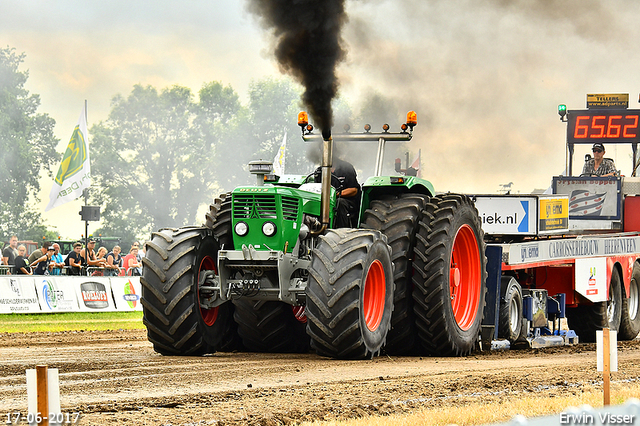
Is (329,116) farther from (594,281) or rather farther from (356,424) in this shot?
(594,281)

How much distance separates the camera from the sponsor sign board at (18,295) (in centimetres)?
1827

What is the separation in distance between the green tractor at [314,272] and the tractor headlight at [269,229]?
17 millimetres

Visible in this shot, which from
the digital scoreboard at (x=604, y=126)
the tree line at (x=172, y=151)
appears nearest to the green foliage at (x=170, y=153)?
the tree line at (x=172, y=151)

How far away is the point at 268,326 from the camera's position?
10.8 meters

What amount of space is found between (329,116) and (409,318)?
8.35ft

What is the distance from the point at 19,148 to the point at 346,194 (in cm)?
4319

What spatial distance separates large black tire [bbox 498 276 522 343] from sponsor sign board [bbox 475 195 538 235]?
1164mm

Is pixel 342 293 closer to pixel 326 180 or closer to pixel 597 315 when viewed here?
pixel 326 180

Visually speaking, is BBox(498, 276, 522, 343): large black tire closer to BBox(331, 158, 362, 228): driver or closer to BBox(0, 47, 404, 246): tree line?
BBox(331, 158, 362, 228): driver

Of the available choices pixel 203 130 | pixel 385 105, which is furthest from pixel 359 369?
pixel 203 130

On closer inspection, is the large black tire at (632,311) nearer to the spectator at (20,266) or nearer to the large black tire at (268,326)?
the large black tire at (268,326)

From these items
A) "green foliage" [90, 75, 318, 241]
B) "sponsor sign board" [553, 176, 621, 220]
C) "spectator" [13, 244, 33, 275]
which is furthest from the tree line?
"sponsor sign board" [553, 176, 621, 220]

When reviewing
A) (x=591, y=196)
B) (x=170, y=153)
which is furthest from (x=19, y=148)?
(x=591, y=196)

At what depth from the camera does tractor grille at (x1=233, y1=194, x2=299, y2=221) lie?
9.58m
